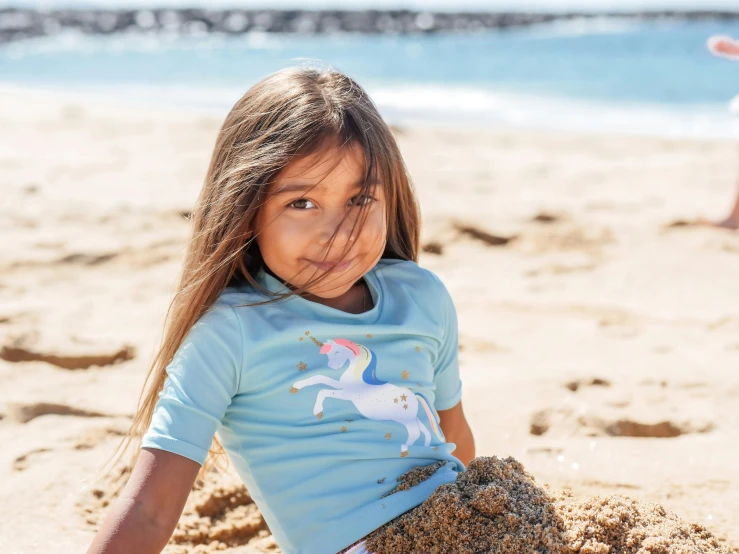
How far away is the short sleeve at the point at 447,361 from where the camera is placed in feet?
5.40

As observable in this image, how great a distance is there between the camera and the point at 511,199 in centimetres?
501

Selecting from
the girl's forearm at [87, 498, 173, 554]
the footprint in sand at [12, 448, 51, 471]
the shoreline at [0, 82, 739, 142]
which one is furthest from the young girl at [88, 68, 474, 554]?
the shoreline at [0, 82, 739, 142]

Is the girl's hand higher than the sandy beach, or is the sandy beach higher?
the girl's hand

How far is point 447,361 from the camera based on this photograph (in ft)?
5.50

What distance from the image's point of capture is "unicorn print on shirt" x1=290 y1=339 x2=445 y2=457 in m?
1.42

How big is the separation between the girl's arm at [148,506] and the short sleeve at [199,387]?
0.02 metres

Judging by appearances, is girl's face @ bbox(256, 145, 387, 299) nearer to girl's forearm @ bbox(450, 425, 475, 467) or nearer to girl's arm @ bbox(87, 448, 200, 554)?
girl's arm @ bbox(87, 448, 200, 554)

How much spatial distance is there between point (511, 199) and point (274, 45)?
24.1 m

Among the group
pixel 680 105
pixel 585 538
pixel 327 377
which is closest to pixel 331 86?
pixel 327 377

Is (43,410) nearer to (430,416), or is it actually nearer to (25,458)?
(25,458)

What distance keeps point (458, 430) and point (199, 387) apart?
0.66 metres

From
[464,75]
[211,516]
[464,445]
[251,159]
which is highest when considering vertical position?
[251,159]

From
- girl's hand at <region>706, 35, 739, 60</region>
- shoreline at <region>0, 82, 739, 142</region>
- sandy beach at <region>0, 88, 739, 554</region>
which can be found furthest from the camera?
shoreline at <region>0, 82, 739, 142</region>

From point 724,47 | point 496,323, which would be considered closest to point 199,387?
point 496,323
